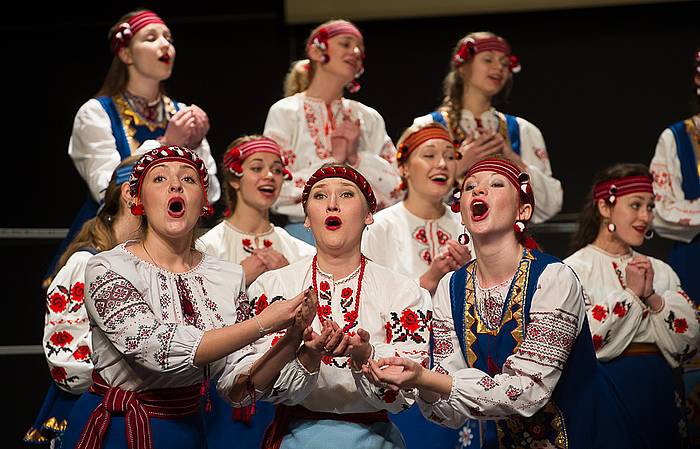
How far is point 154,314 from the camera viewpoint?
3.19 m

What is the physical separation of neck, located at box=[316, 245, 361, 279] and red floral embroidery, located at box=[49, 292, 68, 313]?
1.05 meters

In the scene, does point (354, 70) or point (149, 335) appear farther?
point (354, 70)

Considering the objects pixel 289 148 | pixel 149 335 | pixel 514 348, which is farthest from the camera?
pixel 289 148

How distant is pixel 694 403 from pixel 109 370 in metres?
2.60

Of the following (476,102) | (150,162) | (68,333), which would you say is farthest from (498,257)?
(476,102)

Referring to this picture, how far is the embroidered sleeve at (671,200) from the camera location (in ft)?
17.1

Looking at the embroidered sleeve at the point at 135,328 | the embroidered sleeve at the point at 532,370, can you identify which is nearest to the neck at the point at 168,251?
the embroidered sleeve at the point at 135,328

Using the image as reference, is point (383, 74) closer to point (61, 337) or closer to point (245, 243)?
point (245, 243)

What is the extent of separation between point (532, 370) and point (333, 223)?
69cm

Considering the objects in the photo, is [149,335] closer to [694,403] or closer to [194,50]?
[694,403]

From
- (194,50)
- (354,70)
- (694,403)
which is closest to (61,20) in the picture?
(194,50)

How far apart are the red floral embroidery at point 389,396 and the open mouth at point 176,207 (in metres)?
0.72

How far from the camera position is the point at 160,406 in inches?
127

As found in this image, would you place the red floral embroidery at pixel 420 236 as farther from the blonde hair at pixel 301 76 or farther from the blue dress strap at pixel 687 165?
the blue dress strap at pixel 687 165
